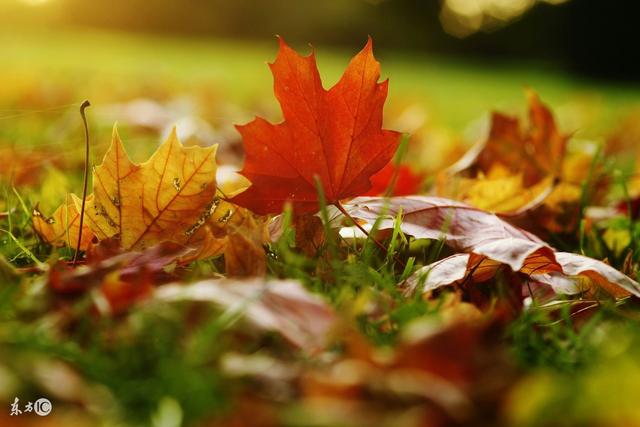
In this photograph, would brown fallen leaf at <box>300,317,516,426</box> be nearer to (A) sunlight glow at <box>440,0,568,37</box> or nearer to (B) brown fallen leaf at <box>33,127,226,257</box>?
(B) brown fallen leaf at <box>33,127,226,257</box>

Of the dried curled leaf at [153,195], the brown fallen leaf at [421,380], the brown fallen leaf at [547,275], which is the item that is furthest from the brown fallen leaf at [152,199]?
the brown fallen leaf at [421,380]

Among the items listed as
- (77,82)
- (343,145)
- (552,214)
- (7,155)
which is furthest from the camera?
(77,82)

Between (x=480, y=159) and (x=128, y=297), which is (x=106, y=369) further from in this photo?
(x=480, y=159)

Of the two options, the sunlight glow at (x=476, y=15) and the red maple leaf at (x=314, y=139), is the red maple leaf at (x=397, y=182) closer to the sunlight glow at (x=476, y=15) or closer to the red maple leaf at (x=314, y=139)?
the red maple leaf at (x=314, y=139)

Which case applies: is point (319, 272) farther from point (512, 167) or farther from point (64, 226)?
point (512, 167)

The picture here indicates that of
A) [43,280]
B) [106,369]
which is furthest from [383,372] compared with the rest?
[43,280]

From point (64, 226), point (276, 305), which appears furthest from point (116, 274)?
point (64, 226)
